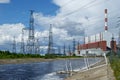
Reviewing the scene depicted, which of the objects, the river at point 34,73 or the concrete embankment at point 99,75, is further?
the river at point 34,73

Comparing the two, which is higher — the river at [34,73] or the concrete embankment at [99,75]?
the concrete embankment at [99,75]

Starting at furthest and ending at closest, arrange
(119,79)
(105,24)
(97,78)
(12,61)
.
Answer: (105,24) < (12,61) < (97,78) < (119,79)

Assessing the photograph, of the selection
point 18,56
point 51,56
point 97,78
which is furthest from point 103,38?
point 97,78

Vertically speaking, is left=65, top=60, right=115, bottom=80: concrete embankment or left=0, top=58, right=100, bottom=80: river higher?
left=65, top=60, right=115, bottom=80: concrete embankment

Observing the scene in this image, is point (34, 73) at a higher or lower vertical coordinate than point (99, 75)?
lower

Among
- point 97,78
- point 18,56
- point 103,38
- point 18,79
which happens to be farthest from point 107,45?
point 97,78

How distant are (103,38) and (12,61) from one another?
70118 millimetres

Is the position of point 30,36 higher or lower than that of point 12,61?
higher

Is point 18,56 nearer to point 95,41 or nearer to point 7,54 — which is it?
point 7,54

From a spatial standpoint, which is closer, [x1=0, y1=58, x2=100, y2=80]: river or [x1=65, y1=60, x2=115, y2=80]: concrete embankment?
[x1=65, y1=60, x2=115, y2=80]: concrete embankment

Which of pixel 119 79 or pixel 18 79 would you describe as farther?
pixel 18 79

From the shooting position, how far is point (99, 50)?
17300 centimetres

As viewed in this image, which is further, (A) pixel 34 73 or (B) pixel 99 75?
(A) pixel 34 73

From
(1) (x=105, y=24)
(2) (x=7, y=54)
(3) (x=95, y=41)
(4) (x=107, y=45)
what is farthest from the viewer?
(3) (x=95, y=41)
